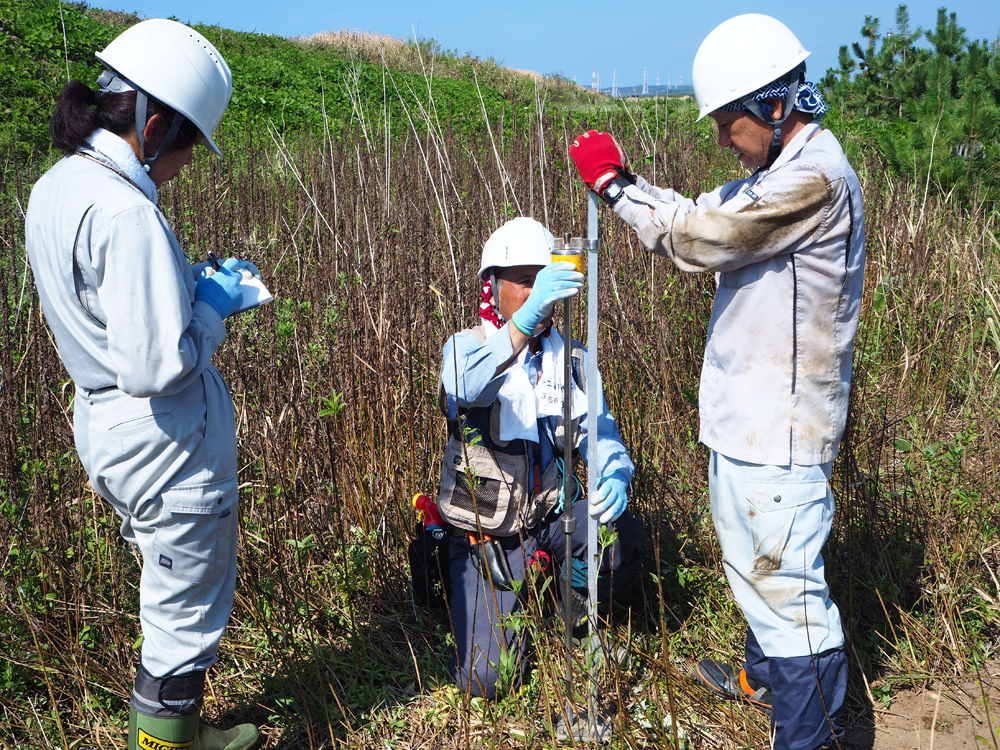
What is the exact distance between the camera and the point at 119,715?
219 centimetres

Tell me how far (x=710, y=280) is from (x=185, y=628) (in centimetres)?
261

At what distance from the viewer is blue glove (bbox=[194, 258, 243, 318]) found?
1717mm

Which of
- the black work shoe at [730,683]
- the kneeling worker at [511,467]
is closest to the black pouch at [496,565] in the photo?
the kneeling worker at [511,467]

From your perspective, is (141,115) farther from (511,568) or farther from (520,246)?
(511,568)

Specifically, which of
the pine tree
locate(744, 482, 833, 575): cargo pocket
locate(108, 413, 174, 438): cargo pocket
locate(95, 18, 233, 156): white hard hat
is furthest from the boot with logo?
the pine tree

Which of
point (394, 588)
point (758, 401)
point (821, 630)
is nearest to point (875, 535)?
point (821, 630)

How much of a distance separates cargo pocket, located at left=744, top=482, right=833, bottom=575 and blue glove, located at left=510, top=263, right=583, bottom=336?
0.67 metres

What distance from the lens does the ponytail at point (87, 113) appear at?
5.27 feet

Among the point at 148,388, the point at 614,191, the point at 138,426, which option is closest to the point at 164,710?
the point at 138,426

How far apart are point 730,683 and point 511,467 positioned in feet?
3.06

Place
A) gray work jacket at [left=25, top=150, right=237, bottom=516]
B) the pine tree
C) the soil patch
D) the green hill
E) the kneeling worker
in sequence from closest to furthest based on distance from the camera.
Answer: gray work jacket at [left=25, top=150, right=237, bottom=516] → the soil patch → the kneeling worker → the pine tree → the green hill

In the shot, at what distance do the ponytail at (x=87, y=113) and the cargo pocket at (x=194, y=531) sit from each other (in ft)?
2.62

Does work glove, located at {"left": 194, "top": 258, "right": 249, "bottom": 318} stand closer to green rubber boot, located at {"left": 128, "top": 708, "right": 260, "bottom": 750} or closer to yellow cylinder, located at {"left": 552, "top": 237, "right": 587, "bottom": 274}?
yellow cylinder, located at {"left": 552, "top": 237, "right": 587, "bottom": 274}

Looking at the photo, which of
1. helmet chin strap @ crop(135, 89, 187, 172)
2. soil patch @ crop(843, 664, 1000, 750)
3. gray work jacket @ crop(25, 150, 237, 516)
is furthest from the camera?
soil patch @ crop(843, 664, 1000, 750)
